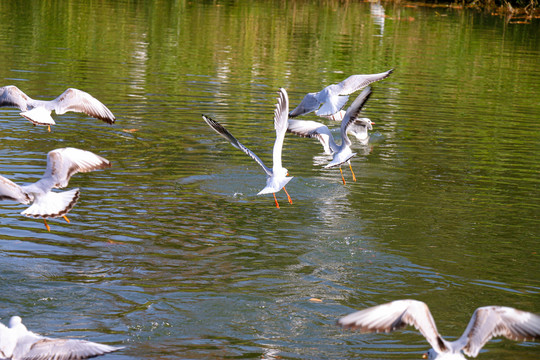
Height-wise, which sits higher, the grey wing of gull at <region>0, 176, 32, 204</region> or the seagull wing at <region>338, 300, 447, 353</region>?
the grey wing of gull at <region>0, 176, 32, 204</region>

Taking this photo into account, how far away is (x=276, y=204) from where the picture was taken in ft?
34.8

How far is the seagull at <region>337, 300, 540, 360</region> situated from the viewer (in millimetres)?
5566

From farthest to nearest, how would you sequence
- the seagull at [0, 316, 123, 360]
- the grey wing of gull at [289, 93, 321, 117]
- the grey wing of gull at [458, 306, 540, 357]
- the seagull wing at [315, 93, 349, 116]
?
the grey wing of gull at [289, 93, 321, 117], the seagull wing at [315, 93, 349, 116], the grey wing of gull at [458, 306, 540, 357], the seagull at [0, 316, 123, 360]

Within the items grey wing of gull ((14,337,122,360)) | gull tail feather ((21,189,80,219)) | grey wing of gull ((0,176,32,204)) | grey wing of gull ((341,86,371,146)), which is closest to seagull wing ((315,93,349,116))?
grey wing of gull ((341,86,371,146))

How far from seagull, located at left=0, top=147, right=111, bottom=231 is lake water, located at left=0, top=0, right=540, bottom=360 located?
2.17 feet

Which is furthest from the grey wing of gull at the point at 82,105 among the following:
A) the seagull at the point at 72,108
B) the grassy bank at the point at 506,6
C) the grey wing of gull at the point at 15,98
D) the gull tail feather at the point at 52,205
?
the grassy bank at the point at 506,6

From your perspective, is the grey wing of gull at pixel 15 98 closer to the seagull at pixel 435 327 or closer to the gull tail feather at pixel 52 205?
the gull tail feather at pixel 52 205

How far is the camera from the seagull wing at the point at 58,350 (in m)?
5.45

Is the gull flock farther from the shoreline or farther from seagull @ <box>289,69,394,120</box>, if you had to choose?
the shoreline

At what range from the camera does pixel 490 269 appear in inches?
340

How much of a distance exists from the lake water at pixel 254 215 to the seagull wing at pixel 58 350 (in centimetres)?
98

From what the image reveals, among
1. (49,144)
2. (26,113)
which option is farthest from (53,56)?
(26,113)

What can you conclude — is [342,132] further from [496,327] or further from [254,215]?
[496,327]

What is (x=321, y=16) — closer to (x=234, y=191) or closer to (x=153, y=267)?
(x=234, y=191)
